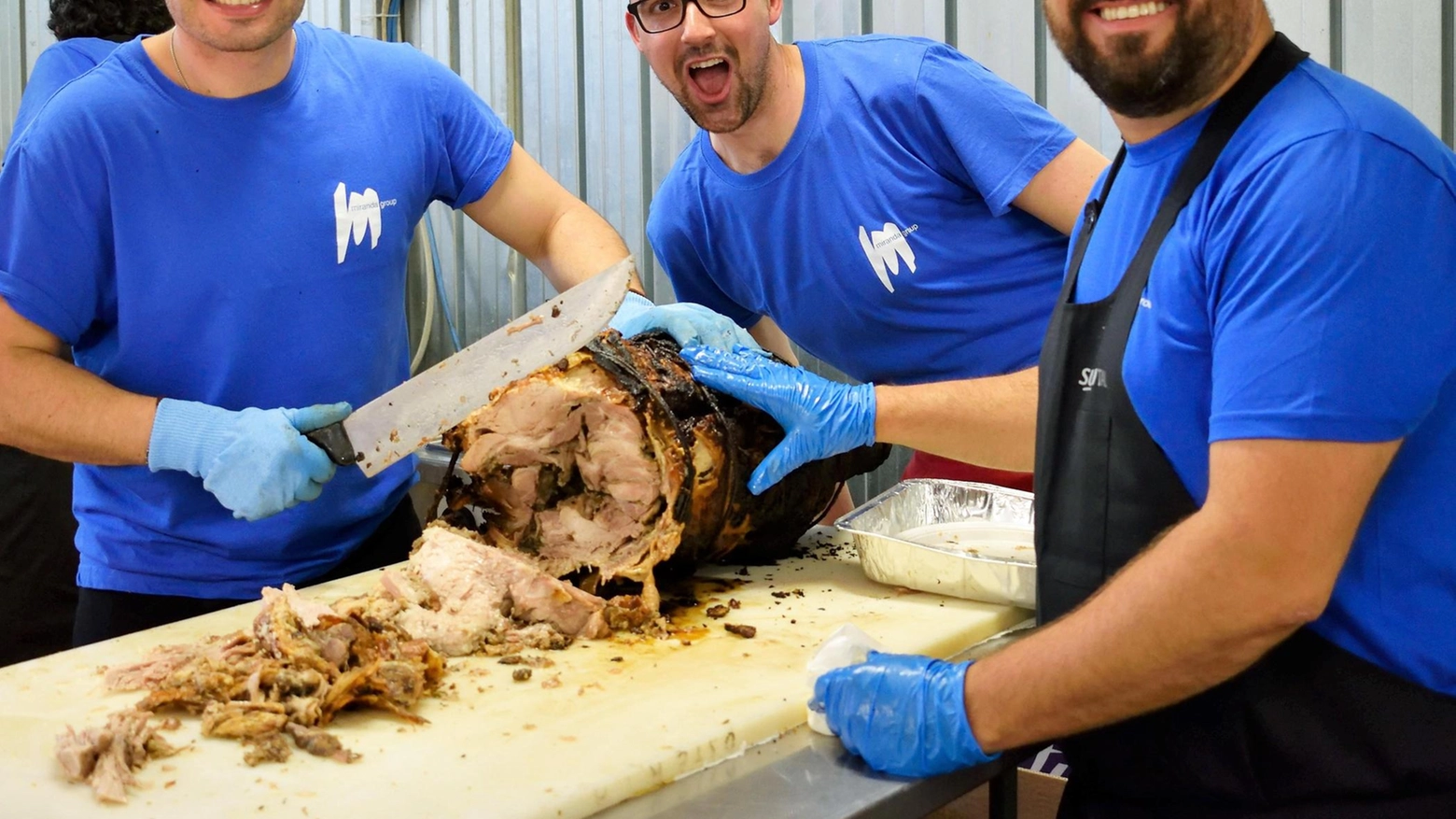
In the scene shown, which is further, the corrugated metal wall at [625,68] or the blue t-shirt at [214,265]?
the corrugated metal wall at [625,68]

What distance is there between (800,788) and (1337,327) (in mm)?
1026

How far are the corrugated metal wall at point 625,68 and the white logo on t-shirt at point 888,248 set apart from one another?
1.32m

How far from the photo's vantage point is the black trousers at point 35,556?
16.3ft

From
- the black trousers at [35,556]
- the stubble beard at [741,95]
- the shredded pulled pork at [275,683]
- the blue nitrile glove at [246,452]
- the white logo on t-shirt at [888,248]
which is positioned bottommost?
the black trousers at [35,556]

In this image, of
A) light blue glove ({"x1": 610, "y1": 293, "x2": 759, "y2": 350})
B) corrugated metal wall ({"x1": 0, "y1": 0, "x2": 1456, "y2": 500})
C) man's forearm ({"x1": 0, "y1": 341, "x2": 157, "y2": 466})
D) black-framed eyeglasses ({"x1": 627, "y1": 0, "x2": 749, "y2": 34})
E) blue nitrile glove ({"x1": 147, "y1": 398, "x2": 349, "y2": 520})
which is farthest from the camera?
corrugated metal wall ({"x1": 0, "y1": 0, "x2": 1456, "y2": 500})

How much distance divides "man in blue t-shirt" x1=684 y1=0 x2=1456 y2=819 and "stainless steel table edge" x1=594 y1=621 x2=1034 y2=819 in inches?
2.0

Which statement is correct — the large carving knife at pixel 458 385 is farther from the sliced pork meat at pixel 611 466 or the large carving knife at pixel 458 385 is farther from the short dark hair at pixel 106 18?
the short dark hair at pixel 106 18

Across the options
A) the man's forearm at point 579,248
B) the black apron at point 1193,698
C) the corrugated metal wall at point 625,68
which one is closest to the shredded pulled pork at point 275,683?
the black apron at point 1193,698

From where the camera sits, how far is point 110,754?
181 centimetres

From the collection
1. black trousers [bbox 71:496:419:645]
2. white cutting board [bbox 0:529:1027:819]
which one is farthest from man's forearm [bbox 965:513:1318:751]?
black trousers [bbox 71:496:419:645]

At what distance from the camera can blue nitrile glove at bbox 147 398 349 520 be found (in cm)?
263

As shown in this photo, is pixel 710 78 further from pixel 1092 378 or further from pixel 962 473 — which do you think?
pixel 1092 378

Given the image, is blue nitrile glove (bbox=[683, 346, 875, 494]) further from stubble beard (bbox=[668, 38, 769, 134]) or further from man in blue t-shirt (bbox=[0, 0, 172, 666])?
man in blue t-shirt (bbox=[0, 0, 172, 666])

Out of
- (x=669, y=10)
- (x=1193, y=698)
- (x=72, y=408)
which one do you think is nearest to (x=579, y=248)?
(x=669, y=10)
